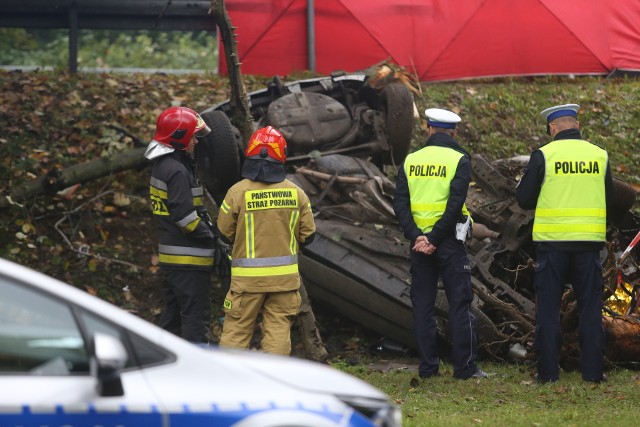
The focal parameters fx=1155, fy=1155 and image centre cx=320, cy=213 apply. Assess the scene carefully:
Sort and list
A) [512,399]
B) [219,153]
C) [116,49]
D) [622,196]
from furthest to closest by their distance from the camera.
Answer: [116,49] → [219,153] → [622,196] → [512,399]

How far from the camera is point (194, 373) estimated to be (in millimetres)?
4469

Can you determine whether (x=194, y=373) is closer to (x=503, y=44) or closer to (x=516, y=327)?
(x=516, y=327)

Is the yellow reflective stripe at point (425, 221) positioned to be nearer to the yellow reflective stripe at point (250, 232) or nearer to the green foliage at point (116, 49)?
→ the yellow reflective stripe at point (250, 232)

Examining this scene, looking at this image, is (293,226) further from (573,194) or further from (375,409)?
(375,409)

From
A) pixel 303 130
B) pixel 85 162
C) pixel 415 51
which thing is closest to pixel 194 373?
pixel 303 130

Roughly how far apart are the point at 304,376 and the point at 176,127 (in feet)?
13.1

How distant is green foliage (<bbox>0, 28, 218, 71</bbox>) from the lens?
27.5 m

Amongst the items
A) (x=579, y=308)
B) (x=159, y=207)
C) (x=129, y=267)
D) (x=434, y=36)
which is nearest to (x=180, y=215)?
(x=159, y=207)

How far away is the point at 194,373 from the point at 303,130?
301 inches

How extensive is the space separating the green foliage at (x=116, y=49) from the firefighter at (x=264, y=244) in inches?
758

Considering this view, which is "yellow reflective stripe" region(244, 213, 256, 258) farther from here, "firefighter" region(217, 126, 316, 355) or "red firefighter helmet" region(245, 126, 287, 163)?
"red firefighter helmet" region(245, 126, 287, 163)

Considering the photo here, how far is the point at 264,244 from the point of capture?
26.2 ft

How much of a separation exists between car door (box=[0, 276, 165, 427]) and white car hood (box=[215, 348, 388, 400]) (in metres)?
0.51

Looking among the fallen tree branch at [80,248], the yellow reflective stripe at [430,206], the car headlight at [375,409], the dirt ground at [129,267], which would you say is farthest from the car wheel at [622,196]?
the car headlight at [375,409]
